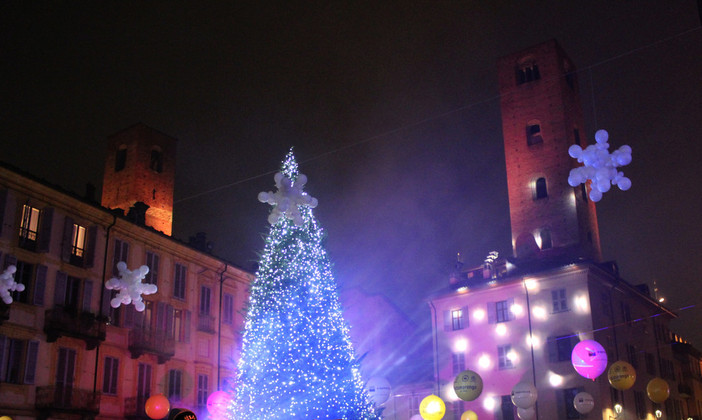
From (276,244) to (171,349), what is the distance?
38.3ft

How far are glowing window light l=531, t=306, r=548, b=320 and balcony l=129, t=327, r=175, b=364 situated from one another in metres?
19.4

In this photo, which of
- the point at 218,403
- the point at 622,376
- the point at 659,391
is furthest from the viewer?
the point at 218,403

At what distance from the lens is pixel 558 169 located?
42.0 m

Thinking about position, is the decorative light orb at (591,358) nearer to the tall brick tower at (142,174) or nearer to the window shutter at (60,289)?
the window shutter at (60,289)

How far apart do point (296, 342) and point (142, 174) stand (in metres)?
23.3

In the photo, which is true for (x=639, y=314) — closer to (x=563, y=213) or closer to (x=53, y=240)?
(x=563, y=213)

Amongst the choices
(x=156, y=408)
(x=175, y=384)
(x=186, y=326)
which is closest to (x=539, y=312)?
(x=186, y=326)

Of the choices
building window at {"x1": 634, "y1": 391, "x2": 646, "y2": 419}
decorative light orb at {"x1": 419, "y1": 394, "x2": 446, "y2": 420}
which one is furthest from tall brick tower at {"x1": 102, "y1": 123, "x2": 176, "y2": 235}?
building window at {"x1": 634, "y1": 391, "x2": 646, "y2": 419}

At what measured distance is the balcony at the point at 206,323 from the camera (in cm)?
3247

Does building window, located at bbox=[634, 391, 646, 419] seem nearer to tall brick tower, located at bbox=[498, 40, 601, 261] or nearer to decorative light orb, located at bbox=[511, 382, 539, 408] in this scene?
tall brick tower, located at bbox=[498, 40, 601, 261]

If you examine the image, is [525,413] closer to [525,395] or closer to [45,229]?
[525,395]

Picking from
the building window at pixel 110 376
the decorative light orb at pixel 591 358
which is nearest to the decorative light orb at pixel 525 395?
the decorative light orb at pixel 591 358

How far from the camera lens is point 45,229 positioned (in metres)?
25.5

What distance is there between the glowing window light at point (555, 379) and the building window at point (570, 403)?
1.54 ft
